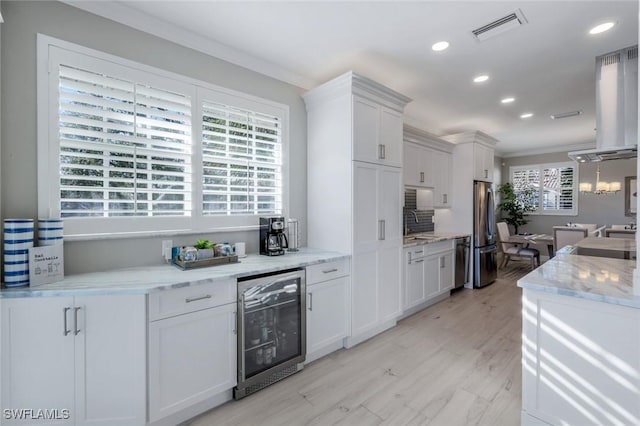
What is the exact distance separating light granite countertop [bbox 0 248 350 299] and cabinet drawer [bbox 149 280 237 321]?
60mm

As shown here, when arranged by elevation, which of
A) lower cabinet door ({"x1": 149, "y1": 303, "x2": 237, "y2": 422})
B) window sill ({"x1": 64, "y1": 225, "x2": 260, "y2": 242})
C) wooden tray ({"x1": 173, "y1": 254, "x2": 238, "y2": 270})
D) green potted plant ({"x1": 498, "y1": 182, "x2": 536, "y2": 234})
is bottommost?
lower cabinet door ({"x1": 149, "y1": 303, "x2": 237, "y2": 422})

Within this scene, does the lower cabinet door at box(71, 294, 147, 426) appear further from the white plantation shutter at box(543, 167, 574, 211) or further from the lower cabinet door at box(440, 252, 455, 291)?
the white plantation shutter at box(543, 167, 574, 211)

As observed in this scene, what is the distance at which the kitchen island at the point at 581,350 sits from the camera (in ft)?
→ 4.81

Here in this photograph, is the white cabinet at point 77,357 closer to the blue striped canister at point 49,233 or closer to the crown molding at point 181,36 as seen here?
the blue striped canister at point 49,233

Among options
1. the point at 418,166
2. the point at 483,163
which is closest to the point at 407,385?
the point at 418,166

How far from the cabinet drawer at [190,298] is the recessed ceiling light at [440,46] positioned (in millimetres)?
2648

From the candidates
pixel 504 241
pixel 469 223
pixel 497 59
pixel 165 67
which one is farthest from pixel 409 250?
pixel 504 241

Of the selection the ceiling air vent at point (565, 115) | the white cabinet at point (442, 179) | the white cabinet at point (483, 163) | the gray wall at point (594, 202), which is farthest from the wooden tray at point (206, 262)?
the gray wall at point (594, 202)

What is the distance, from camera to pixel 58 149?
6.37ft

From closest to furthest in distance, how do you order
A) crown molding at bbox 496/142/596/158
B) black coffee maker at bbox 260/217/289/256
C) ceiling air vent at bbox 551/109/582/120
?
black coffee maker at bbox 260/217/289/256
ceiling air vent at bbox 551/109/582/120
crown molding at bbox 496/142/596/158

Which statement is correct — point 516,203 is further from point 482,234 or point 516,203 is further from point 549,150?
point 482,234

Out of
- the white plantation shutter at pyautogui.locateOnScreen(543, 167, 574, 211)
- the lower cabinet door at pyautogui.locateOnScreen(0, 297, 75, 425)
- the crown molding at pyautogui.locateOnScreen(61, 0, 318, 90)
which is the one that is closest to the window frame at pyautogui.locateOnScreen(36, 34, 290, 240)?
the crown molding at pyautogui.locateOnScreen(61, 0, 318, 90)

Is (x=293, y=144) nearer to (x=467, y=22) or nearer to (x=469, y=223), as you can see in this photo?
(x=467, y=22)

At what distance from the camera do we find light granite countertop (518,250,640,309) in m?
1.50
